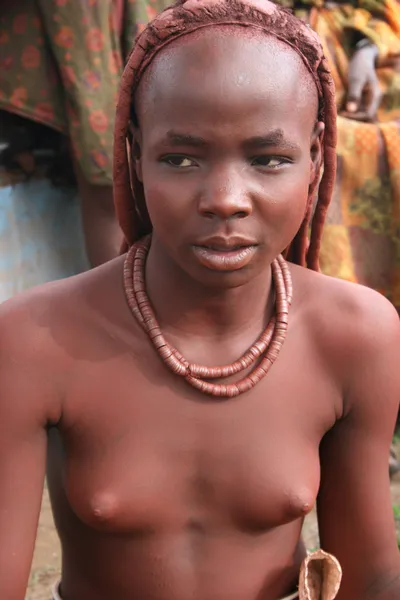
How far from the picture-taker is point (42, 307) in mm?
1456

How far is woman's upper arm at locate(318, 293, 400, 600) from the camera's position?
153 centimetres

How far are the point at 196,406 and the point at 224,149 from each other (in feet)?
1.40

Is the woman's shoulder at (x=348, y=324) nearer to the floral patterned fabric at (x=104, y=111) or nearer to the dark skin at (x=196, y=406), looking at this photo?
the dark skin at (x=196, y=406)

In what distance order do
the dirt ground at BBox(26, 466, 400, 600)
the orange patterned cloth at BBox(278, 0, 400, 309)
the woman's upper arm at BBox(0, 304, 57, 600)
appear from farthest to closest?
the orange patterned cloth at BBox(278, 0, 400, 309) → the dirt ground at BBox(26, 466, 400, 600) → the woman's upper arm at BBox(0, 304, 57, 600)

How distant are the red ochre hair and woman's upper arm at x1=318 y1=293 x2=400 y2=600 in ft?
0.81

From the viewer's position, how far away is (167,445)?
4.74ft

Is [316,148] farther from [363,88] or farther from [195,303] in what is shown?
[363,88]

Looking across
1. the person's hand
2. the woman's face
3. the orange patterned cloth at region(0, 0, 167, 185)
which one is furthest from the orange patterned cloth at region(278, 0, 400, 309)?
the woman's face

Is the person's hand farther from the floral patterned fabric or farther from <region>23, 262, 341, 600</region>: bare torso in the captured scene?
<region>23, 262, 341, 600</region>: bare torso

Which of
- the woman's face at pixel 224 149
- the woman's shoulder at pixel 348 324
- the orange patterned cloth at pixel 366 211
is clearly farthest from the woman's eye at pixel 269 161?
the orange patterned cloth at pixel 366 211

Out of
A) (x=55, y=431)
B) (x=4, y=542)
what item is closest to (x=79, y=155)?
(x=55, y=431)

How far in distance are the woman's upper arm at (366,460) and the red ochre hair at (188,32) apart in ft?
0.81

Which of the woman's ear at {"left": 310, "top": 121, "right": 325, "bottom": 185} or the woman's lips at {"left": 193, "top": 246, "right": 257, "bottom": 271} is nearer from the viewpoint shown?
the woman's lips at {"left": 193, "top": 246, "right": 257, "bottom": 271}

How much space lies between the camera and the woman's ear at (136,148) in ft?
4.64
